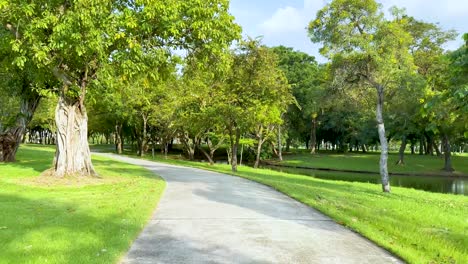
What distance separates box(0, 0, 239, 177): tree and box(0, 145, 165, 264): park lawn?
2.74 meters

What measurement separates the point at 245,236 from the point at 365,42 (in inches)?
468

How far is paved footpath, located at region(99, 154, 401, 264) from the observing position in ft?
18.8

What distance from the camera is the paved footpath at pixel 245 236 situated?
5730 mm

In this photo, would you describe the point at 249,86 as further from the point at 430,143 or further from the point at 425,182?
the point at 430,143

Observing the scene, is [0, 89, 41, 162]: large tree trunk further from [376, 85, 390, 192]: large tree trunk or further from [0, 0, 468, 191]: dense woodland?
[376, 85, 390, 192]: large tree trunk

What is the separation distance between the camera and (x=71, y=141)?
52.3 feet

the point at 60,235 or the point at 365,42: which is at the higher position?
the point at 365,42

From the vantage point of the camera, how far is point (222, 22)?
1577 centimetres

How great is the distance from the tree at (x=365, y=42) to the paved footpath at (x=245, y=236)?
27.4 ft

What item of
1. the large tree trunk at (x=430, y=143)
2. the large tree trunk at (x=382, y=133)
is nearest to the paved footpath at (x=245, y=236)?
the large tree trunk at (x=382, y=133)

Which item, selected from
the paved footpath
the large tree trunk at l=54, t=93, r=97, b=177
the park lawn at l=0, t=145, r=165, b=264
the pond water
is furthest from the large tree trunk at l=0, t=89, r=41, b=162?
the pond water

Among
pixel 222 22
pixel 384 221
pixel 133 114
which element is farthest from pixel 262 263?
pixel 133 114

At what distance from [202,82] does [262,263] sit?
88.8 ft

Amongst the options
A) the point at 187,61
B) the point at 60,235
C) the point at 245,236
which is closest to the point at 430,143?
the point at 187,61
